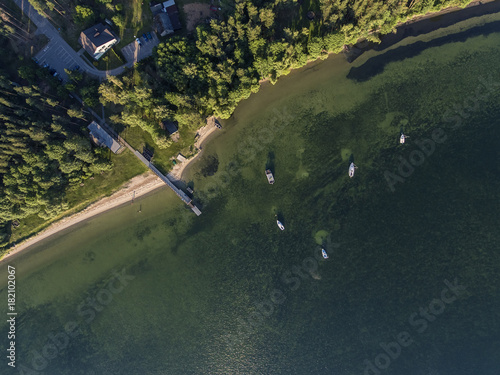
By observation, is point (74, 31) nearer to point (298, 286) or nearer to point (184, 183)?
point (184, 183)

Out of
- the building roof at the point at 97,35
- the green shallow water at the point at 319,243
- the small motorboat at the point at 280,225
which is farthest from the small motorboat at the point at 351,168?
the building roof at the point at 97,35

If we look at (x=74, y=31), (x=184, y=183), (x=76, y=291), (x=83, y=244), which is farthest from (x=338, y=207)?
(x=74, y=31)

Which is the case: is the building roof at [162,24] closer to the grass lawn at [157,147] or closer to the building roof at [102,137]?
the grass lawn at [157,147]

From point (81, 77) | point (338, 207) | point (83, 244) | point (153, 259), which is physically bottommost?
point (338, 207)

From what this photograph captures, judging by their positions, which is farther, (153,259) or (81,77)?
(153,259)

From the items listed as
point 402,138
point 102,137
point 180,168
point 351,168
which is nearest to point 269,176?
point 351,168

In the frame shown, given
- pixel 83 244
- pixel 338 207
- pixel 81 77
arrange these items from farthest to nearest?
pixel 83 244
pixel 338 207
pixel 81 77

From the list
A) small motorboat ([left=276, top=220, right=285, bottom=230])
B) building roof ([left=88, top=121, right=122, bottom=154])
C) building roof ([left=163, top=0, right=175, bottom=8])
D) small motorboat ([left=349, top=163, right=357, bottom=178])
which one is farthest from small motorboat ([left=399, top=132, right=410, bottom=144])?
building roof ([left=88, top=121, right=122, bottom=154])
